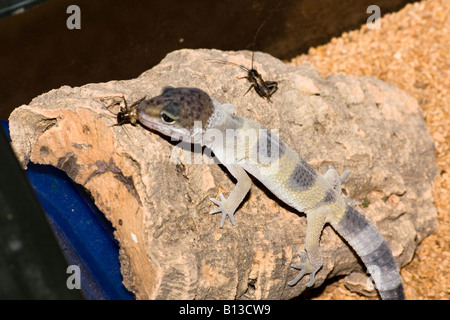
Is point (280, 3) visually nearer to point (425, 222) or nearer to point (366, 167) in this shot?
point (366, 167)

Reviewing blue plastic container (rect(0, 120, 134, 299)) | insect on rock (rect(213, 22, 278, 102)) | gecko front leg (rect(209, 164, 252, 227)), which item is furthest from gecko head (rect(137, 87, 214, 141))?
blue plastic container (rect(0, 120, 134, 299))

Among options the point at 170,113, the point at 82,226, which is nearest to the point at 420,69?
the point at 170,113

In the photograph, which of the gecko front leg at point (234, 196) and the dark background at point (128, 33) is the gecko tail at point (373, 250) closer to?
the gecko front leg at point (234, 196)

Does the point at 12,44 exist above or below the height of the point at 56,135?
above

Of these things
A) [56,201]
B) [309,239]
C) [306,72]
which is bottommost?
[309,239]

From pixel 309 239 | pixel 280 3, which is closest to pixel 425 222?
pixel 309 239
